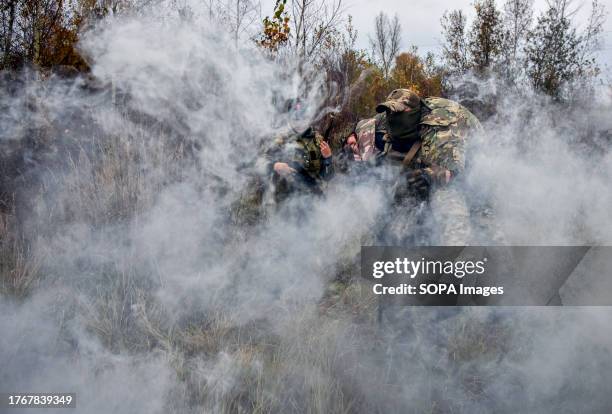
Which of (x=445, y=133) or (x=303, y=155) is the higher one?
(x=445, y=133)

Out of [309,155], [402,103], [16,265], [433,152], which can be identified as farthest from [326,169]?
[16,265]

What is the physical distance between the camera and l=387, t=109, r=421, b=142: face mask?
396 cm

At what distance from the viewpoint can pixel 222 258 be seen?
3320mm

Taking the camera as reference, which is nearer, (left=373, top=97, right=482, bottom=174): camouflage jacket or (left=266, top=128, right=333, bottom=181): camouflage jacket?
(left=373, top=97, right=482, bottom=174): camouflage jacket

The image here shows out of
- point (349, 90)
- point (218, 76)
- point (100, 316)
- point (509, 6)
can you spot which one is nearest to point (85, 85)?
point (218, 76)

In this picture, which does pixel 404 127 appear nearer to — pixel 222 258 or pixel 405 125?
pixel 405 125

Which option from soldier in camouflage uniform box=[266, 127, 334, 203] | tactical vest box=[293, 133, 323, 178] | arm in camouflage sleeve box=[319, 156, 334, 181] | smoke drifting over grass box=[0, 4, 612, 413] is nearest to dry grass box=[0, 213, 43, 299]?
smoke drifting over grass box=[0, 4, 612, 413]

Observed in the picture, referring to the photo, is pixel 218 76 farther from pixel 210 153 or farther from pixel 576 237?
pixel 576 237

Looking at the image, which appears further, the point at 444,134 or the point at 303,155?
the point at 303,155

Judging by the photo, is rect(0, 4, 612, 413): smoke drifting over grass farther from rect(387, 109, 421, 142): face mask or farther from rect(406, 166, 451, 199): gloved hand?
rect(387, 109, 421, 142): face mask

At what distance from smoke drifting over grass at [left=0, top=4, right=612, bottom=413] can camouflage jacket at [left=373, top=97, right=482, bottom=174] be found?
0.27m

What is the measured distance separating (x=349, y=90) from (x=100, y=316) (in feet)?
26.8

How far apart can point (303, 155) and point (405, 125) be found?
3.20 ft

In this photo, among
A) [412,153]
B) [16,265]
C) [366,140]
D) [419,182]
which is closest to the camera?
[16,265]
